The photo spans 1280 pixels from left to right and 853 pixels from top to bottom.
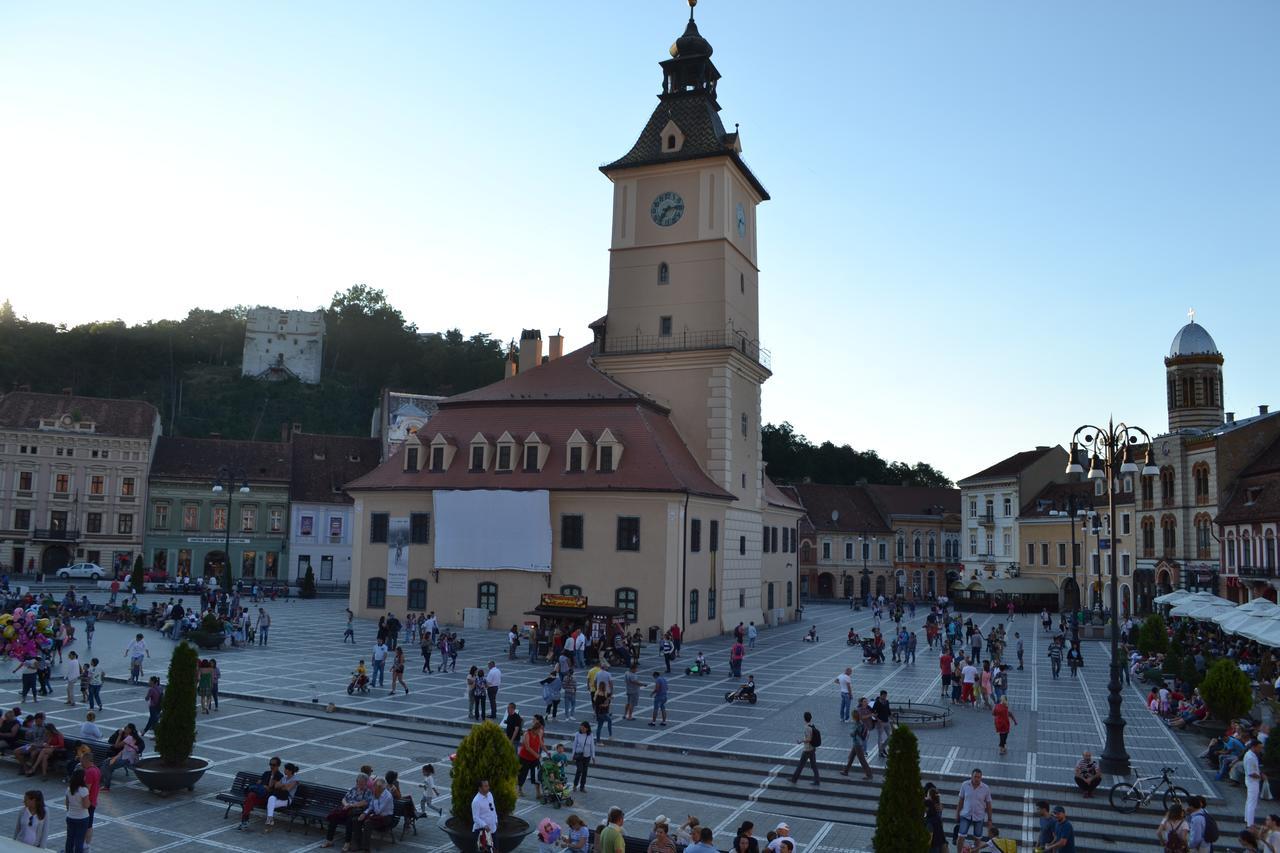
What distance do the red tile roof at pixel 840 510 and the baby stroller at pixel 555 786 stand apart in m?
72.8

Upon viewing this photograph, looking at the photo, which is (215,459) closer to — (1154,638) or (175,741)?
(175,741)

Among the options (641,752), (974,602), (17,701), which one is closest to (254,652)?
(17,701)

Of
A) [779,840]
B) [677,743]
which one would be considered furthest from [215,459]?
[779,840]

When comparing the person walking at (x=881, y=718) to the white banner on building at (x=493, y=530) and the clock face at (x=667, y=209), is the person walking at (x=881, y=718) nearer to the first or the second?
the white banner on building at (x=493, y=530)

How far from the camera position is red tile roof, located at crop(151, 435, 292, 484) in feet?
234

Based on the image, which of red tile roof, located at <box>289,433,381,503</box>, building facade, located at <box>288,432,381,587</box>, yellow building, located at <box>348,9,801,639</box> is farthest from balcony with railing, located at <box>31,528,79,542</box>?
yellow building, located at <box>348,9,801,639</box>

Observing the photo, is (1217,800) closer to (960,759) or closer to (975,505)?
(960,759)

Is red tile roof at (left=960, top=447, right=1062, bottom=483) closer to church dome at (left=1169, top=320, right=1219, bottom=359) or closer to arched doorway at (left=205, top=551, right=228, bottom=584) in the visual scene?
church dome at (left=1169, top=320, right=1219, bottom=359)

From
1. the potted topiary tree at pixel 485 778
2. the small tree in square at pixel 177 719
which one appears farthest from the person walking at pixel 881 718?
the small tree in square at pixel 177 719

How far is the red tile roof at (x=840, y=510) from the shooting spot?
89625 mm

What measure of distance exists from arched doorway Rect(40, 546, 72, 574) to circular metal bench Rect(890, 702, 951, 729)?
63.3 m

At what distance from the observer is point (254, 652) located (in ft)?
120

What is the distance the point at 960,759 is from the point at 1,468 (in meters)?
67.9

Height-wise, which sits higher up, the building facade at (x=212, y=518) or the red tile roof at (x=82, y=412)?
the red tile roof at (x=82, y=412)
